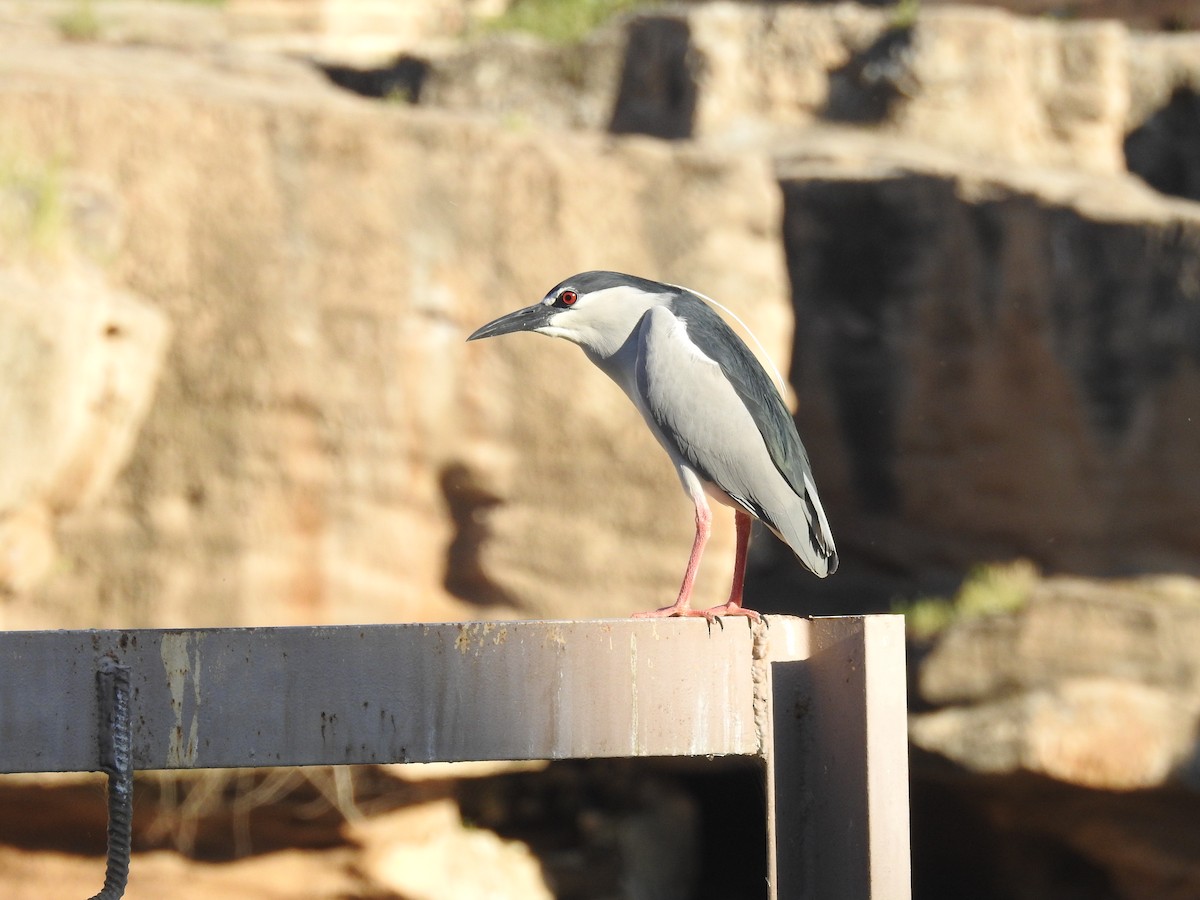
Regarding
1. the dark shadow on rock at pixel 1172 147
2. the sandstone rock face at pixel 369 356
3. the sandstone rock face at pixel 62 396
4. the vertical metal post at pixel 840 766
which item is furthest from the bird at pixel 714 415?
the dark shadow on rock at pixel 1172 147

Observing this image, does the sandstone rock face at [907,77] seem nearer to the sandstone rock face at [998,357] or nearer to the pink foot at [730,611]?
the sandstone rock face at [998,357]

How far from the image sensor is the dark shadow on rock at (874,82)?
30.3 ft

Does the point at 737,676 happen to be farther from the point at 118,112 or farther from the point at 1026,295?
the point at 1026,295

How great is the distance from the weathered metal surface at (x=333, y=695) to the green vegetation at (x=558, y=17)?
10.0 meters

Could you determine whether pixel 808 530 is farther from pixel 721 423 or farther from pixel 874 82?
pixel 874 82

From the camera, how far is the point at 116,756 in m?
2.12

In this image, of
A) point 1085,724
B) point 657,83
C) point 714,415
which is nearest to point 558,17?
point 657,83

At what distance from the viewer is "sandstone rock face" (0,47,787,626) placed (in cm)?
593

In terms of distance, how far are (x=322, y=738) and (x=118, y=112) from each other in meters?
4.45

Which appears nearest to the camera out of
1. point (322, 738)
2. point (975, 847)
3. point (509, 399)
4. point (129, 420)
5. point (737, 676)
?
point (322, 738)

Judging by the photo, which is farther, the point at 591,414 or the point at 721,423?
the point at 591,414

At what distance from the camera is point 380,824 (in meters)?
6.59

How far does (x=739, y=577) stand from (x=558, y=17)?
1021 centimetres

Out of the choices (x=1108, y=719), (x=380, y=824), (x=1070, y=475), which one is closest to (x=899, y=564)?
(x=1070, y=475)
